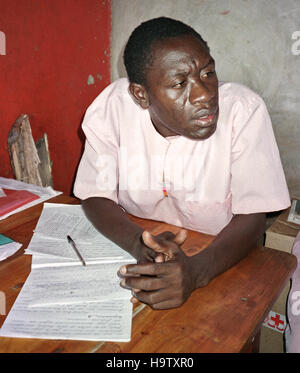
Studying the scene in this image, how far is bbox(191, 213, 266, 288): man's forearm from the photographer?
0.92 meters

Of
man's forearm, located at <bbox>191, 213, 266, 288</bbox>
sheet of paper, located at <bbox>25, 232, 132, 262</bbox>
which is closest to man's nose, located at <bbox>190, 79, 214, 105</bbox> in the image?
man's forearm, located at <bbox>191, 213, 266, 288</bbox>

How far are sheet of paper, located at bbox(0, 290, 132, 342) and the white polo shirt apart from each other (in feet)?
1.98

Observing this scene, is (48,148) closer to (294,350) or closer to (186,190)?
(186,190)

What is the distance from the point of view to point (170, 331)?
76 centimetres

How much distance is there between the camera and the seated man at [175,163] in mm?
938

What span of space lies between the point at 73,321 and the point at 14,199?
30.0 inches

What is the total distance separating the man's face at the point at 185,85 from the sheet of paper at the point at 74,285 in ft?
1.69

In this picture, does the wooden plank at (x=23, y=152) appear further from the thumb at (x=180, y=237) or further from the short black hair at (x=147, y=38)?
the thumb at (x=180, y=237)

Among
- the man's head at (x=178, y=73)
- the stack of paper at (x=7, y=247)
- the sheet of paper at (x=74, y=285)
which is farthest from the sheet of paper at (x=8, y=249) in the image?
the man's head at (x=178, y=73)

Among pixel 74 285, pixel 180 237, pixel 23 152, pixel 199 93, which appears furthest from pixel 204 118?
pixel 23 152

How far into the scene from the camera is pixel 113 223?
119cm

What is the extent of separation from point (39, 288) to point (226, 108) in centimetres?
86

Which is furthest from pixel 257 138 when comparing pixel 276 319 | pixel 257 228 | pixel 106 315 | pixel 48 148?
pixel 48 148

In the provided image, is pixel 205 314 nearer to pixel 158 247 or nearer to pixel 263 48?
pixel 158 247
